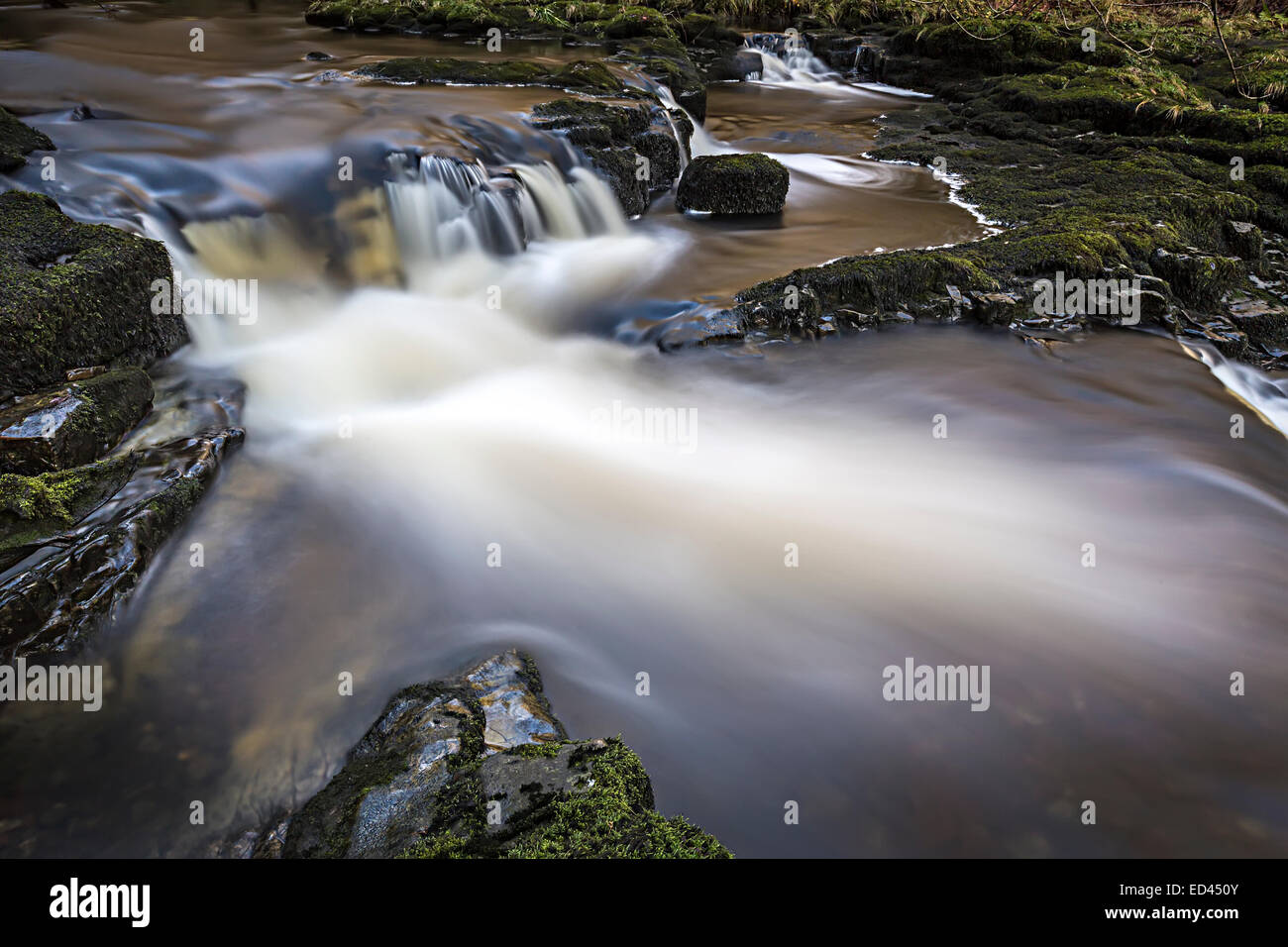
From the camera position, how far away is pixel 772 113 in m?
14.9

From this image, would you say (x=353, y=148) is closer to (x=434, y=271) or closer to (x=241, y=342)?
(x=434, y=271)

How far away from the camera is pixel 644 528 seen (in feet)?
16.3

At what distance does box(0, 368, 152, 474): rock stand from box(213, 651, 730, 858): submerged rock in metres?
2.49

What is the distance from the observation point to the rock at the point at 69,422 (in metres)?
4.16

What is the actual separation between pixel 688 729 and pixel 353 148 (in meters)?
7.10

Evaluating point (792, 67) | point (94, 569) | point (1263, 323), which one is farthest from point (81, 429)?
point (792, 67)

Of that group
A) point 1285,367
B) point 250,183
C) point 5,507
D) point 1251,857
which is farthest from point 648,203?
point 1251,857

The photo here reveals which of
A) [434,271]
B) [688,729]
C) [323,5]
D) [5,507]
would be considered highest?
[323,5]

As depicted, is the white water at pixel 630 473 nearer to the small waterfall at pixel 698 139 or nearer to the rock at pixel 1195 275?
the rock at pixel 1195 275

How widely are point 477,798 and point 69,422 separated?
349 cm

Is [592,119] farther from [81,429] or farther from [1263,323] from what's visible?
[1263,323]

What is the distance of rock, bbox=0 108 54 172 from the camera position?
21.5 feet

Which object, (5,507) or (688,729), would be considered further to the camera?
(5,507)
